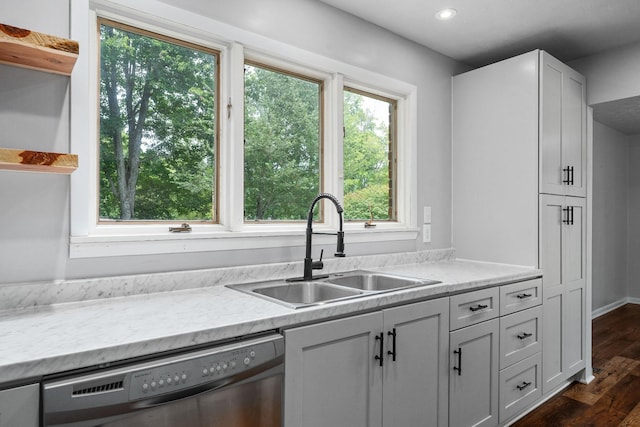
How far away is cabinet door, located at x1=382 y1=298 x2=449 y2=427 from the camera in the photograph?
5.56 ft

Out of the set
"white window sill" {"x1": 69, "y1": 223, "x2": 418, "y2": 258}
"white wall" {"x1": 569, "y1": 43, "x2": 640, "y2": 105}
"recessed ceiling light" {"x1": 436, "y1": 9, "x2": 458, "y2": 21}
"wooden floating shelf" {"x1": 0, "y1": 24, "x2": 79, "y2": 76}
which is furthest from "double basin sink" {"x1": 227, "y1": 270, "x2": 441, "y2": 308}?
"white wall" {"x1": 569, "y1": 43, "x2": 640, "y2": 105}

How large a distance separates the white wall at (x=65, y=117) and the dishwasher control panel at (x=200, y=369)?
69 cm

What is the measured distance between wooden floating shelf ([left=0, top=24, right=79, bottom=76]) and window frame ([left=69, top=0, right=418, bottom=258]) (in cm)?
13

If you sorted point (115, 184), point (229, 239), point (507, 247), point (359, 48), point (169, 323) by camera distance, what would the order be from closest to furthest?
→ point (169, 323), point (115, 184), point (229, 239), point (359, 48), point (507, 247)

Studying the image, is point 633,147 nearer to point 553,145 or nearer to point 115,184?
point 553,145

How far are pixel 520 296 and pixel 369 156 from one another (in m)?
1.30

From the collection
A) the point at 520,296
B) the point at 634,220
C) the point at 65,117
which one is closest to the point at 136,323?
the point at 65,117

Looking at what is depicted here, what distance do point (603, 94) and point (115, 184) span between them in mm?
3375

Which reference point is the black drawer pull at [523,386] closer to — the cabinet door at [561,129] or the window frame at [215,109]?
the cabinet door at [561,129]

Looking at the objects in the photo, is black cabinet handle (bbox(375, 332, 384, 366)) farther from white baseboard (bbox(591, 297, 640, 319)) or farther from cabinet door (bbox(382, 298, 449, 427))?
white baseboard (bbox(591, 297, 640, 319))

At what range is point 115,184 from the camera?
1716 mm

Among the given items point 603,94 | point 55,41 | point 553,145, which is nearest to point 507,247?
point 553,145

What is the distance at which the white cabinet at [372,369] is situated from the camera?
140cm

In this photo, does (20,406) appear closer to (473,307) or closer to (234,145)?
(234,145)
